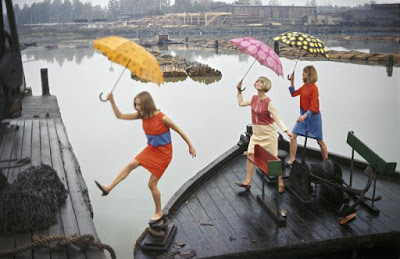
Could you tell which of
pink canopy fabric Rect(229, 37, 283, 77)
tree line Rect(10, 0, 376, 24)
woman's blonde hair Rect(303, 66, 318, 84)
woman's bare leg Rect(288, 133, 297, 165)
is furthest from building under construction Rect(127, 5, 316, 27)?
pink canopy fabric Rect(229, 37, 283, 77)

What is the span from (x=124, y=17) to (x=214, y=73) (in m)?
87.4

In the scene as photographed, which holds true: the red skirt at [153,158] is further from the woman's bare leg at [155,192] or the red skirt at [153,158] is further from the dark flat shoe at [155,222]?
the dark flat shoe at [155,222]

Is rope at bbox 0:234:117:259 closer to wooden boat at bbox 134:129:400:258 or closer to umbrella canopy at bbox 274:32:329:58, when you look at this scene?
wooden boat at bbox 134:129:400:258

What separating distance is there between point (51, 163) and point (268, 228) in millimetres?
4168

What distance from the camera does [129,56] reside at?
431cm

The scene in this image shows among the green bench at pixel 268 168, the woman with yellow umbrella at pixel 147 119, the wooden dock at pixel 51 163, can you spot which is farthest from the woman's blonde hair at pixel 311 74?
the wooden dock at pixel 51 163

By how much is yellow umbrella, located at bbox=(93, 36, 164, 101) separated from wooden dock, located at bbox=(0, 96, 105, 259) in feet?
6.54

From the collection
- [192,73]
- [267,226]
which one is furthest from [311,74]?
[192,73]

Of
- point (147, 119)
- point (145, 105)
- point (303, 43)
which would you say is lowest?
point (147, 119)

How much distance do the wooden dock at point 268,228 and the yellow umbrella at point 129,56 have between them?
6.68ft

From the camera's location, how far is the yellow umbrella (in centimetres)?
430

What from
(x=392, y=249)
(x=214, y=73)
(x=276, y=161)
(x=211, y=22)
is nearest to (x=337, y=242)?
(x=392, y=249)

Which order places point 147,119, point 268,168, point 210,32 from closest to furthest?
1. point 147,119
2. point 268,168
3. point 210,32

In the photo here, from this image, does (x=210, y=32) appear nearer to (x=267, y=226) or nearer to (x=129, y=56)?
(x=267, y=226)
